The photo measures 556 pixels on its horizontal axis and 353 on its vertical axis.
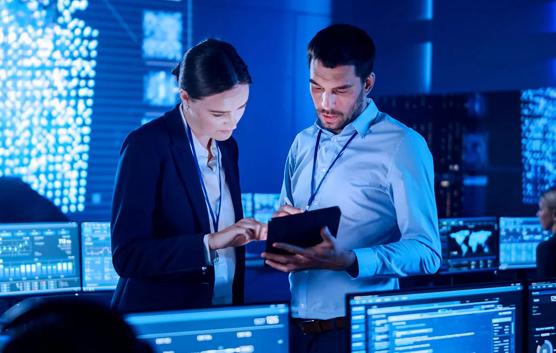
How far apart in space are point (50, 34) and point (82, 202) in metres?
1.04

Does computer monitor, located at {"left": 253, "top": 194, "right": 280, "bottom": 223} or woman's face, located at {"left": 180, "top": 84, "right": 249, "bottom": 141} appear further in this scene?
computer monitor, located at {"left": 253, "top": 194, "right": 280, "bottom": 223}

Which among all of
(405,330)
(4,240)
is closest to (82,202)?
(4,240)

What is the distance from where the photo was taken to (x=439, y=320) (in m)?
2.00

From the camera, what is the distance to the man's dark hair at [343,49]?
7.67 feet

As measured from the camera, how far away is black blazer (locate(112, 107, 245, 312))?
6.86 ft

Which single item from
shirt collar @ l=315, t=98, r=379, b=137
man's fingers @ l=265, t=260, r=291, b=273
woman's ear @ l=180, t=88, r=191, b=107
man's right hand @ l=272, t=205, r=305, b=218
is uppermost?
woman's ear @ l=180, t=88, r=191, b=107

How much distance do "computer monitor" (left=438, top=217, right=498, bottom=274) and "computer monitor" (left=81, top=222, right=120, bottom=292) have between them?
2008 mm

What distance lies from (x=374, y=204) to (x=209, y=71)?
61 centimetres

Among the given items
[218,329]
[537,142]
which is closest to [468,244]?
[537,142]

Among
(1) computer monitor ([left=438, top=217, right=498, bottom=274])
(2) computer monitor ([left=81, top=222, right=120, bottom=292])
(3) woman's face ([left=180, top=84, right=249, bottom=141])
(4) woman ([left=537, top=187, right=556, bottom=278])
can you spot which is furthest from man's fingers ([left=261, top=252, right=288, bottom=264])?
(1) computer monitor ([left=438, top=217, right=498, bottom=274])

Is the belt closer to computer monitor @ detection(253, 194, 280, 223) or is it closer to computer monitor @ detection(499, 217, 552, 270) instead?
computer monitor @ detection(253, 194, 280, 223)

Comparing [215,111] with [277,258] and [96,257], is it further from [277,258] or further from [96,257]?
[96,257]

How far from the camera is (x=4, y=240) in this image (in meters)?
4.01

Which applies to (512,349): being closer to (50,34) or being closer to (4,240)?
(4,240)
